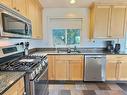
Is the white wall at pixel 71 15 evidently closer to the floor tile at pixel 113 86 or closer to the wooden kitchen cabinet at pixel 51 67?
the wooden kitchen cabinet at pixel 51 67

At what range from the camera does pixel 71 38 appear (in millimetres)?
4238

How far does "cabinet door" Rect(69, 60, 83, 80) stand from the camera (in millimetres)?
3582

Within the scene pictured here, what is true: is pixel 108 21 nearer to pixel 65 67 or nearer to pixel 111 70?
pixel 111 70

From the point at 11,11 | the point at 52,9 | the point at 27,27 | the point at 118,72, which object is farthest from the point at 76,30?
the point at 11,11

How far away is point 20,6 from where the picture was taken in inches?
80.8

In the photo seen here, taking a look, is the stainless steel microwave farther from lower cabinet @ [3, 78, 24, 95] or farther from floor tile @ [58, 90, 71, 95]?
floor tile @ [58, 90, 71, 95]

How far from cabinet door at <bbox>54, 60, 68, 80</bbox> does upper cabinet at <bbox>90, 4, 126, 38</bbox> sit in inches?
47.1

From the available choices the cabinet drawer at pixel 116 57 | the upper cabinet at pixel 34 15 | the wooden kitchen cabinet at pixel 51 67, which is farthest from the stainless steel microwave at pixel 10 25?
the cabinet drawer at pixel 116 57

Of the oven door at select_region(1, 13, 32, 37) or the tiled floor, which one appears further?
the tiled floor

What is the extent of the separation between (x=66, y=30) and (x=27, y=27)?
211 cm

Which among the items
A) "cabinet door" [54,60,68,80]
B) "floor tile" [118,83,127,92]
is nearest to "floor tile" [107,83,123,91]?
"floor tile" [118,83,127,92]

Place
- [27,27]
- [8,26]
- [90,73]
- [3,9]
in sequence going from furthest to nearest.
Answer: [90,73]
[27,27]
[8,26]
[3,9]

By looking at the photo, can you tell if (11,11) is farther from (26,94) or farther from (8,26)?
(26,94)

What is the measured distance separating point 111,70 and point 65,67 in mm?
1283
